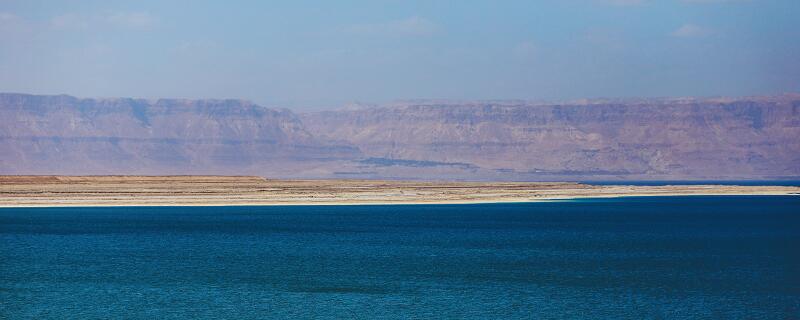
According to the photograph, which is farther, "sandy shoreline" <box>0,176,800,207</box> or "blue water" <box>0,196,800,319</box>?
"sandy shoreline" <box>0,176,800,207</box>

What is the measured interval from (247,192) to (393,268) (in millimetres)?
64941

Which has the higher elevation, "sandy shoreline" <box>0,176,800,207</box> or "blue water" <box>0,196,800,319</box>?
"blue water" <box>0,196,800,319</box>

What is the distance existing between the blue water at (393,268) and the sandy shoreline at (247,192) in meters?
15.9

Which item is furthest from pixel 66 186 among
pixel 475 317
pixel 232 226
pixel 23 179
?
pixel 475 317

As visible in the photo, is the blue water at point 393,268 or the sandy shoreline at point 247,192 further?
the sandy shoreline at point 247,192

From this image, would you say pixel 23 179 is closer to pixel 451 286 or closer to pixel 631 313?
pixel 451 286

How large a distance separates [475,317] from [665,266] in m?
16.5

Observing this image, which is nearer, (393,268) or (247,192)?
(393,268)

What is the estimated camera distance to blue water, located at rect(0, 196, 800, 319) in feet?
115

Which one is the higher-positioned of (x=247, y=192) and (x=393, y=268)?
(x=393, y=268)

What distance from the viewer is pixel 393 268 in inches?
1817

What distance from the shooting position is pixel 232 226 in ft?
235

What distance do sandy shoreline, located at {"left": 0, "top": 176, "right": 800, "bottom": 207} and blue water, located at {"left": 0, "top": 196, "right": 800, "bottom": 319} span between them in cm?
1592

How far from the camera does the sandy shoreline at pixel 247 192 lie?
97625 millimetres
